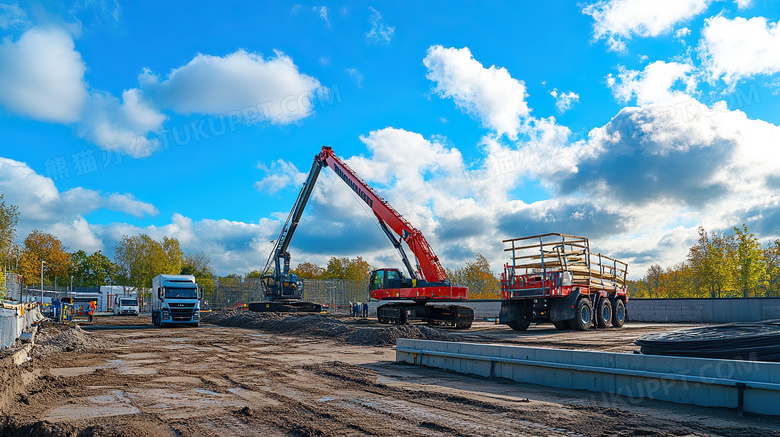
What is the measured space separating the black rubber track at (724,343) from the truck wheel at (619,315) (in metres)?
12.8

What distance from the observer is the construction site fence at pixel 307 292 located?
49.2 metres

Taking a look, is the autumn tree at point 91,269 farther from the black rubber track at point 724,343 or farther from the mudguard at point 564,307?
the black rubber track at point 724,343

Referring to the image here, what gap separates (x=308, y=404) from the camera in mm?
6914

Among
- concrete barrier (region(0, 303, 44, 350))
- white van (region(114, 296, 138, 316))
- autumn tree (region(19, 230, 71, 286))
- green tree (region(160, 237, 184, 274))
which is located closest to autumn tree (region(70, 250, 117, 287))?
autumn tree (region(19, 230, 71, 286))

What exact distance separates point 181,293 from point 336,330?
10431mm

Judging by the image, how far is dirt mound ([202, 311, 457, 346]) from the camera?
1634cm

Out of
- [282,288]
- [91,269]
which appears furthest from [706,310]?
[91,269]

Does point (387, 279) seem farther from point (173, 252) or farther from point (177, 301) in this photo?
point (173, 252)

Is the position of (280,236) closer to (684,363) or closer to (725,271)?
(684,363)

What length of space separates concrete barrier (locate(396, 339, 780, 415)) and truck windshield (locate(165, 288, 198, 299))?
19.4 metres

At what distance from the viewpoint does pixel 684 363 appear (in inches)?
264

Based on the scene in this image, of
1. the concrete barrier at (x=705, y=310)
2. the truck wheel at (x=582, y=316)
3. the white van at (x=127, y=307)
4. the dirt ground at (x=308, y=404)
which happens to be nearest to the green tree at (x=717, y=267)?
the concrete barrier at (x=705, y=310)

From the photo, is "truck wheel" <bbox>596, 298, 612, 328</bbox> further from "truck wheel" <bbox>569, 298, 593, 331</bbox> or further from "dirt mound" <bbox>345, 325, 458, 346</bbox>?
"dirt mound" <bbox>345, 325, 458, 346</bbox>

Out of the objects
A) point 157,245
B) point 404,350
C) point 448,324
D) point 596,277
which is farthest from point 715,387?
point 157,245
